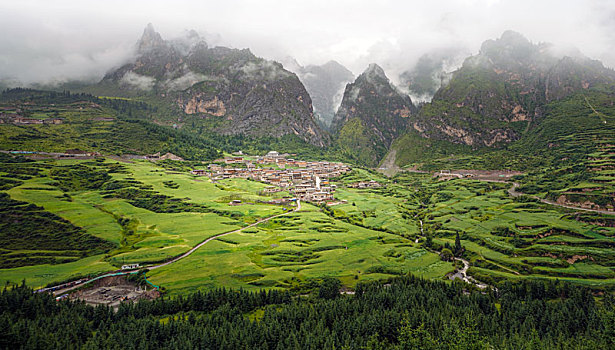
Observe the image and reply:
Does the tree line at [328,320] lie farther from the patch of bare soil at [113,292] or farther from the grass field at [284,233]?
the grass field at [284,233]

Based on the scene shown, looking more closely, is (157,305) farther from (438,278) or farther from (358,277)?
(438,278)

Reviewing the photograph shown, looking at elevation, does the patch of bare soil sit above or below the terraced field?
below

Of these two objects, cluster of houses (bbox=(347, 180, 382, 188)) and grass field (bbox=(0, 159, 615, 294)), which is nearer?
grass field (bbox=(0, 159, 615, 294))

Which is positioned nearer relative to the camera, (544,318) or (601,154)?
(544,318)

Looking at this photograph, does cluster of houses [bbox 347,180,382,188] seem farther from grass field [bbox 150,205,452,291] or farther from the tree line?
the tree line

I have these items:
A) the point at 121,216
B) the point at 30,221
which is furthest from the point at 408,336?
the point at 30,221

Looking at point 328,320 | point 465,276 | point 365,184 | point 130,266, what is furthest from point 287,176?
point 328,320

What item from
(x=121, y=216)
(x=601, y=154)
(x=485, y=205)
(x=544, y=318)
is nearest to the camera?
(x=544, y=318)

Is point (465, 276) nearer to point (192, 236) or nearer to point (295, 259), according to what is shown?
point (295, 259)

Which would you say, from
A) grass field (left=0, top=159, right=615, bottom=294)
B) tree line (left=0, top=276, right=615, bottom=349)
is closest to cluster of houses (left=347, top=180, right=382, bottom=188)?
grass field (left=0, top=159, right=615, bottom=294)

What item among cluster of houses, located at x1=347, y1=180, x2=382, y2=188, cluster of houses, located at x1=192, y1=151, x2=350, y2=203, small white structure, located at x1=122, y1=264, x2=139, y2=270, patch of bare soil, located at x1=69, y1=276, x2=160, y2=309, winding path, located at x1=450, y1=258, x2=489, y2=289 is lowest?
winding path, located at x1=450, y1=258, x2=489, y2=289

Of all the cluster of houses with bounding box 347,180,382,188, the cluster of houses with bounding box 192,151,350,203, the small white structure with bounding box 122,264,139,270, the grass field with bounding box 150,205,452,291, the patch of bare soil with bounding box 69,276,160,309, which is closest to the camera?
the patch of bare soil with bounding box 69,276,160,309
